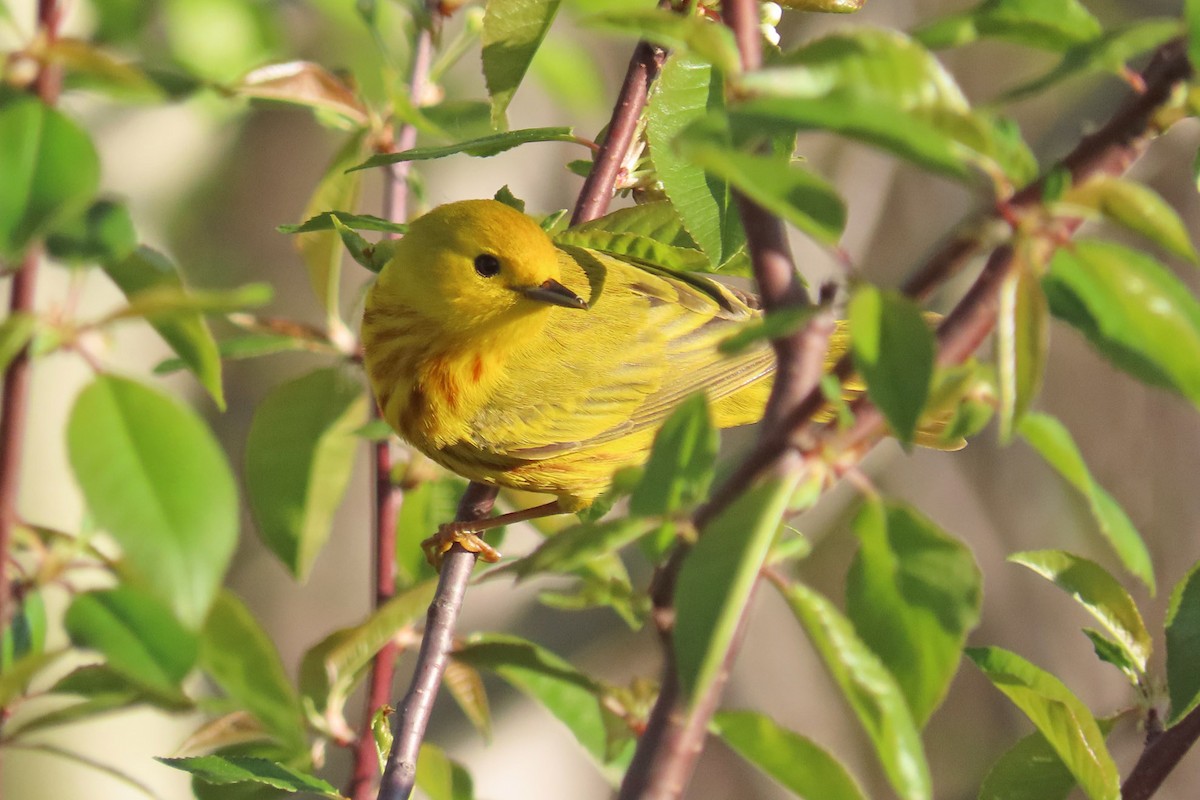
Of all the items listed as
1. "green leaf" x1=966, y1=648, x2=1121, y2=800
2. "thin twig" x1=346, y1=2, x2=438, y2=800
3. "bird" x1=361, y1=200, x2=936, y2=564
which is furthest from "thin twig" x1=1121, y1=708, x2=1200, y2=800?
"bird" x1=361, y1=200, x2=936, y2=564

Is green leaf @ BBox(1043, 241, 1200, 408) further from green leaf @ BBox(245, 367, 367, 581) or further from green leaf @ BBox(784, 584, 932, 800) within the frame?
green leaf @ BBox(245, 367, 367, 581)

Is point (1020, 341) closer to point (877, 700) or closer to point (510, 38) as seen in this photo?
point (877, 700)

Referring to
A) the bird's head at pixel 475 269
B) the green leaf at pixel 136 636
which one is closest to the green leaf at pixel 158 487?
the green leaf at pixel 136 636

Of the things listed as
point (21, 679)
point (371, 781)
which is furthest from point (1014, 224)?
point (371, 781)

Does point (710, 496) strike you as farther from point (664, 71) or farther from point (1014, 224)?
point (664, 71)

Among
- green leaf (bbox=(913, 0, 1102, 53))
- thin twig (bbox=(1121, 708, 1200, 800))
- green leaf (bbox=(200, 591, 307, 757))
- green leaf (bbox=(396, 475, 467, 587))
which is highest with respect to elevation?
green leaf (bbox=(913, 0, 1102, 53))

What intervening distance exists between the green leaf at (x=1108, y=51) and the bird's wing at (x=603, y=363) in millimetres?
1775

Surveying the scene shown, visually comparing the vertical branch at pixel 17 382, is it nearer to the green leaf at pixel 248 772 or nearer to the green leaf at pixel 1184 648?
the green leaf at pixel 248 772

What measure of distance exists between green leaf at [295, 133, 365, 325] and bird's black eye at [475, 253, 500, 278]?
0.39 m

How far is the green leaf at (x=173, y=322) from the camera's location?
958 mm

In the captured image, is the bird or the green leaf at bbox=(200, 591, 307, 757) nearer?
the green leaf at bbox=(200, 591, 307, 757)

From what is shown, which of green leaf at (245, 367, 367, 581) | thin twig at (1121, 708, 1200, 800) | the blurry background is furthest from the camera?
the blurry background

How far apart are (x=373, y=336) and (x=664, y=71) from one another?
1.45 meters

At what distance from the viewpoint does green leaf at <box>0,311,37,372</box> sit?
0.77 metres
